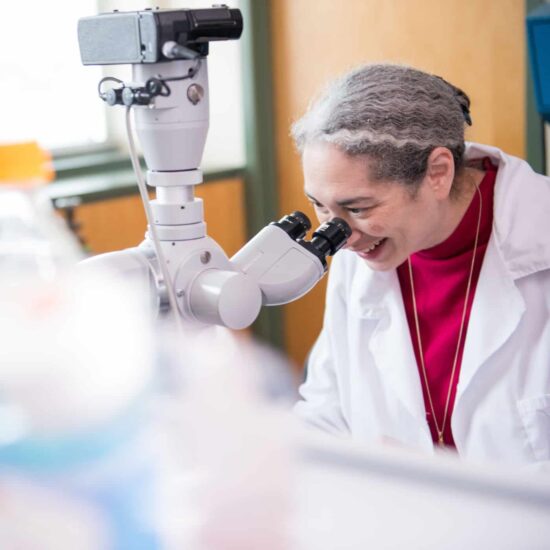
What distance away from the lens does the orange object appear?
256cm

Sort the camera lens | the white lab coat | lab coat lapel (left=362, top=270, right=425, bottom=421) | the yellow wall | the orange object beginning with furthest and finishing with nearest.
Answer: the yellow wall
the orange object
lab coat lapel (left=362, top=270, right=425, bottom=421)
the white lab coat
the camera lens

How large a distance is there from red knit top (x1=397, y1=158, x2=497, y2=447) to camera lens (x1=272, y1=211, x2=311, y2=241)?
61cm

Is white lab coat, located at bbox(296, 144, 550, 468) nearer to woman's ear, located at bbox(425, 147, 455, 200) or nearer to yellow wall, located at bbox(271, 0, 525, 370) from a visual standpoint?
woman's ear, located at bbox(425, 147, 455, 200)

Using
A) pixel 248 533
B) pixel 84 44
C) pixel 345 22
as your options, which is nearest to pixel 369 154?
pixel 84 44

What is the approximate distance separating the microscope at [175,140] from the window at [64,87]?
196cm

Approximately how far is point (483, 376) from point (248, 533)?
1198mm

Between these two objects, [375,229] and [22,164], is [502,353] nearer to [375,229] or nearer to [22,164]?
[375,229]

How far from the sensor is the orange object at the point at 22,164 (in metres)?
2.56

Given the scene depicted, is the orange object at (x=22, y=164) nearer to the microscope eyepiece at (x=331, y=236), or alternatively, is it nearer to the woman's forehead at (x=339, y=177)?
the woman's forehead at (x=339, y=177)

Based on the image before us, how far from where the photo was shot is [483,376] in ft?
5.19

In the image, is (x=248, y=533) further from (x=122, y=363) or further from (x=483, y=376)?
(x=483, y=376)

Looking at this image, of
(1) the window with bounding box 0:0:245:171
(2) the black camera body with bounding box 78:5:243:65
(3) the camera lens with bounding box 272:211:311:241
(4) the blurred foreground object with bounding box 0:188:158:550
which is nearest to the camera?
(4) the blurred foreground object with bounding box 0:188:158:550

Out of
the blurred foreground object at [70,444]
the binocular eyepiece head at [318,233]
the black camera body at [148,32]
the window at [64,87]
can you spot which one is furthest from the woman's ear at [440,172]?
the window at [64,87]

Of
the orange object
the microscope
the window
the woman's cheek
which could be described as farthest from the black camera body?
the window
